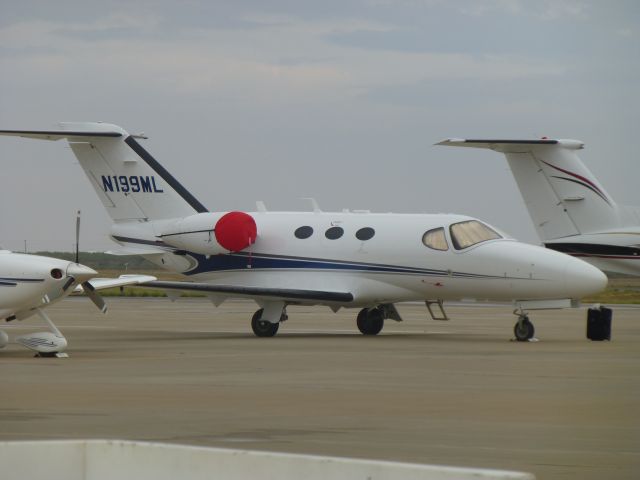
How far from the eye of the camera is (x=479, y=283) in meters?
27.1

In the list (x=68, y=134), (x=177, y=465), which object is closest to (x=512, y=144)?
(x=68, y=134)

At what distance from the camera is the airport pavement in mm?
11195

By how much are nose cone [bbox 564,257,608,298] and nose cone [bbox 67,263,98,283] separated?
9.96 meters

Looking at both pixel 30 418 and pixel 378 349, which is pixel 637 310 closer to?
pixel 378 349

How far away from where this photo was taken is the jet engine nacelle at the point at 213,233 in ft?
95.7

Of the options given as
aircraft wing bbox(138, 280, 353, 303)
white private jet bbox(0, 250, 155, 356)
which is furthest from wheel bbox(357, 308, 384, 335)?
white private jet bbox(0, 250, 155, 356)

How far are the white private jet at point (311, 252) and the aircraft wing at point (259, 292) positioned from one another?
0.09ft

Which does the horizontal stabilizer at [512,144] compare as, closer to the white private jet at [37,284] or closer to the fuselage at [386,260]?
the fuselage at [386,260]

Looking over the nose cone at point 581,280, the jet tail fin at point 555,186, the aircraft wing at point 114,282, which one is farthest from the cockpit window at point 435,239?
the jet tail fin at point 555,186

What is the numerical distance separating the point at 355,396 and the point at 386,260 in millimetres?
12707

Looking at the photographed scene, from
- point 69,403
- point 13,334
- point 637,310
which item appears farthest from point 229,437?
point 637,310

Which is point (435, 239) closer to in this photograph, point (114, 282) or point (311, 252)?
point (311, 252)

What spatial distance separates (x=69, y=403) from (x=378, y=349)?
10.3 m

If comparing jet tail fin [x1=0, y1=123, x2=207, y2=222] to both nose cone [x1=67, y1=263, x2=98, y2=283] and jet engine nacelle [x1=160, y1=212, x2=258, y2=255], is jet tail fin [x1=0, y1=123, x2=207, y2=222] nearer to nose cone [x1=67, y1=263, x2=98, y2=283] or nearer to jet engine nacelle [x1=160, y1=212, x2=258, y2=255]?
jet engine nacelle [x1=160, y1=212, x2=258, y2=255]
